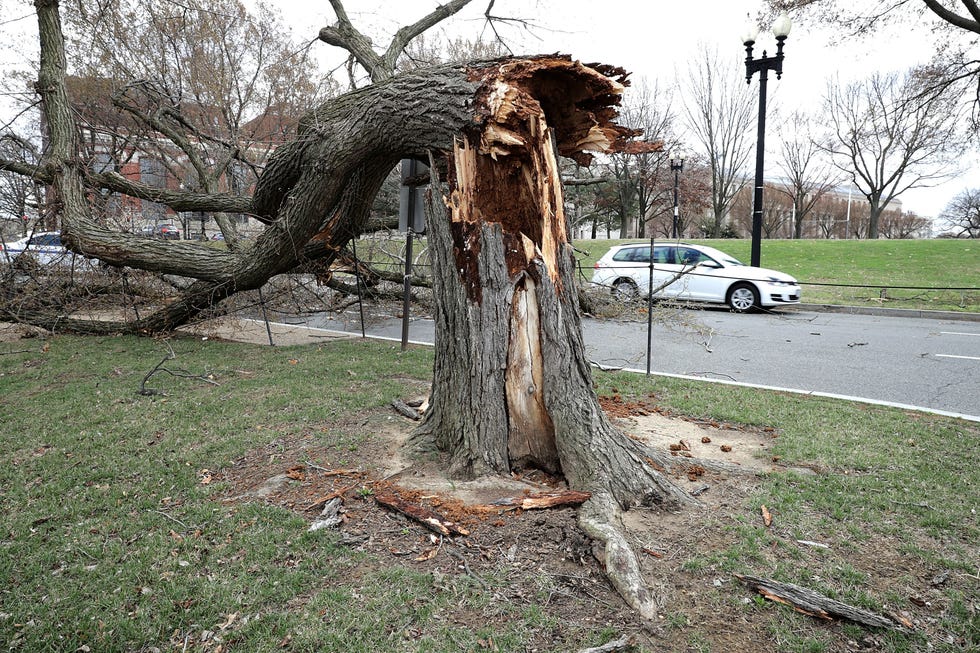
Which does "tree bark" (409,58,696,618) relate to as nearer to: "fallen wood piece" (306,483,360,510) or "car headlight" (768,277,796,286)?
"fallen wood piece" (306,483,360,510)

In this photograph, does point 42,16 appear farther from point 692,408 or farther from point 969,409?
point 969,409

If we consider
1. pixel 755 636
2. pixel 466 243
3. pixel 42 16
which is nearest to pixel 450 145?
pixel 466 243

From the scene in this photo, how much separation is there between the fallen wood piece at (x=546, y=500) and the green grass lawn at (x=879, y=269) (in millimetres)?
8841

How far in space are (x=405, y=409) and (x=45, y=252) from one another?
23.2ft

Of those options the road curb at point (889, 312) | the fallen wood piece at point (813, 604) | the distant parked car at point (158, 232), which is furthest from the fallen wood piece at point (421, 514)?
the road curb at point (889, 312)

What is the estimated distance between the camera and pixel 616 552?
8.86 ft

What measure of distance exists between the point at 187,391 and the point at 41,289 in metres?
4.59

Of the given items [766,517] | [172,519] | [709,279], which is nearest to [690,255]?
[709,279]

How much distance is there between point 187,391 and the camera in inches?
232

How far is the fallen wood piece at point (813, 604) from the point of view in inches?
92.5

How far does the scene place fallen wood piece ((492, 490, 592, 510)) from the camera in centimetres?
315

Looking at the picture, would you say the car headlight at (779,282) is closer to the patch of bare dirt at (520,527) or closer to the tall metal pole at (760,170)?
the tall metal pole at (760,170)

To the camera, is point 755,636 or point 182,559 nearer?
point 755,636

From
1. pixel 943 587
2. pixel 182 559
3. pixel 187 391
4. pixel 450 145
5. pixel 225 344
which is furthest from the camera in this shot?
pixel 225 344
